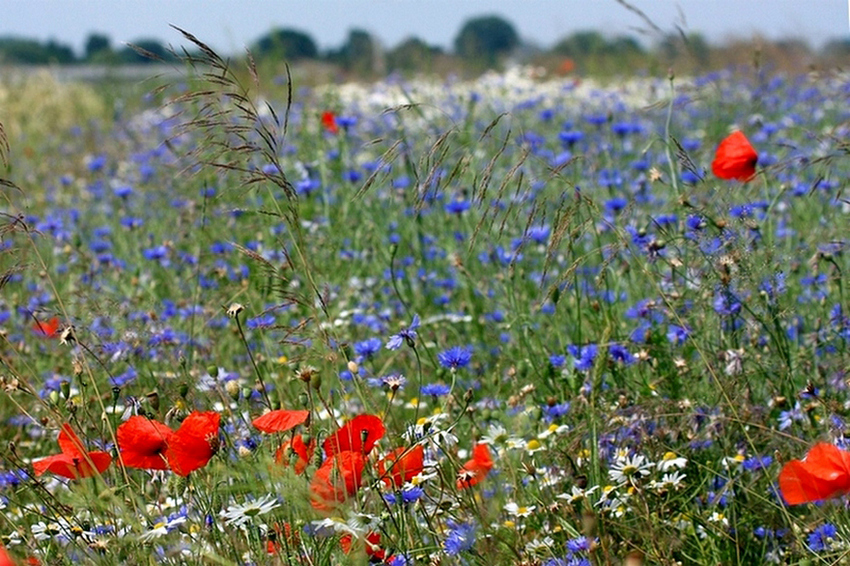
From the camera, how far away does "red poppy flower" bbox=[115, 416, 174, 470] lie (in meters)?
1.64

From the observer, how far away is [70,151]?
8.34 m

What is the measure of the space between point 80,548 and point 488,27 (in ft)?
113

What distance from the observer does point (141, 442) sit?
1.66 metres

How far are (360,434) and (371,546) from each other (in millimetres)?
170

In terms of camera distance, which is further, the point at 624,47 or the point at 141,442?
Answer: the point at 624,47

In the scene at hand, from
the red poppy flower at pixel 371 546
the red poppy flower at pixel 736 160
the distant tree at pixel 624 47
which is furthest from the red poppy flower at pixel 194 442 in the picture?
the distant tree at pixel 624 47

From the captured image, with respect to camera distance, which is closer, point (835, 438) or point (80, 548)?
point (80, 548)

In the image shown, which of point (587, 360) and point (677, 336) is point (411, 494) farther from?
point (677, 336)

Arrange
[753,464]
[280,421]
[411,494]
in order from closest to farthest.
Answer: [280,421]
[411,494]
[753,464]

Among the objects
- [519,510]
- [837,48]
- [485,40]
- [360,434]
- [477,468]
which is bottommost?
[519,510]

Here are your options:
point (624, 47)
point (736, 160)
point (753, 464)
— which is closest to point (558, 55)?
point (624, 47)

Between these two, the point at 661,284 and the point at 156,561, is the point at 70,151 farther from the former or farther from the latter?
the point at 156,561

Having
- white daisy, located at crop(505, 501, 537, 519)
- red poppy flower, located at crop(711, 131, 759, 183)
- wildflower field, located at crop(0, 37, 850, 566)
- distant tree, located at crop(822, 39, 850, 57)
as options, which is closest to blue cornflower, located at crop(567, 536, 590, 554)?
wildflower field, located at crop(0, 37, 850, 566)

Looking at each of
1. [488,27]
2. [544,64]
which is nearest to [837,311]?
[544,64]
